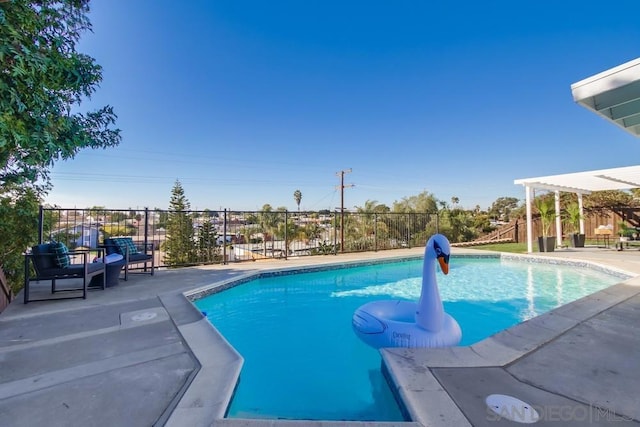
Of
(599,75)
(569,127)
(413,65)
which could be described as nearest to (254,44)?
(413,65)

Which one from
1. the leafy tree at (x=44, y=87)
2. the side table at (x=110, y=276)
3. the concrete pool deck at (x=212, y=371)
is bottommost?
the concrete pool deck at (x=212, y=371)

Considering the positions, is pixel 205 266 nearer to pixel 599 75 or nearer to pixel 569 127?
pixel 599 75

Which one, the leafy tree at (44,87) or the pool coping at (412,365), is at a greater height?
the leafy tree at (44,87)

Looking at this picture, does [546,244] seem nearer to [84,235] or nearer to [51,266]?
[51,266]

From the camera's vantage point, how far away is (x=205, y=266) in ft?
26.4

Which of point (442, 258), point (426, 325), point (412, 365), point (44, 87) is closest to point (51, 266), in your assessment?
point (44, 87)

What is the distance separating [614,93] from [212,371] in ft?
17.5

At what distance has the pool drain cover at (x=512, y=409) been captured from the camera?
1.74 m

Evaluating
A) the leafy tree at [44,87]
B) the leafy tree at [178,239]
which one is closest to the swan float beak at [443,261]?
the leafy tree at [44,87]

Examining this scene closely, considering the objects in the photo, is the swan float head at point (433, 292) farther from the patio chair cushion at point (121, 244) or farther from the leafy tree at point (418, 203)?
the leafy tree at point (418, 203)

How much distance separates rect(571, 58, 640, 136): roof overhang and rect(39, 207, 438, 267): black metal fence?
7.23 m

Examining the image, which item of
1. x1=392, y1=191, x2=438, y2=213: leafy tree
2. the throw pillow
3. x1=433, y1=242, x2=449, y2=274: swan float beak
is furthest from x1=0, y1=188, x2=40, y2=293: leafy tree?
x1=392, y1=191, x2=438, y2=213: leafy tree

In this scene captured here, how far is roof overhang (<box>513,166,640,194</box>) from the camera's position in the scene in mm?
8480

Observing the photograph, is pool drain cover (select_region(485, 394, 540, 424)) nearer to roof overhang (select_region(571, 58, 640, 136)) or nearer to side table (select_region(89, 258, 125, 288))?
roof overhang (select_region(571, 58, 640, 136))
